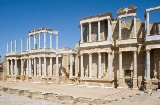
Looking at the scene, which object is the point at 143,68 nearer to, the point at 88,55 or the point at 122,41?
the point at 122,41

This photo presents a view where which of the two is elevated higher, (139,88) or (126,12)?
(126,12)

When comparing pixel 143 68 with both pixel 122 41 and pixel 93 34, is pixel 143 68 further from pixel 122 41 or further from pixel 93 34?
pixel 93 34

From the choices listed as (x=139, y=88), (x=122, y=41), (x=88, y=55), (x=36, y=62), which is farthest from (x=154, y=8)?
(x=36, y=62)

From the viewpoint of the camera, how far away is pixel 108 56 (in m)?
28.7

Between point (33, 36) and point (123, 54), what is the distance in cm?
2105

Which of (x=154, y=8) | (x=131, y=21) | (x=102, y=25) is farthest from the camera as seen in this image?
(x=102, y=25)

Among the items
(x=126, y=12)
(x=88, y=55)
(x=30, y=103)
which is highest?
(x=126, y=12)

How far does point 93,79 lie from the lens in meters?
29.6

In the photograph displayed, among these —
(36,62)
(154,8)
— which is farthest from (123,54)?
(36,62)

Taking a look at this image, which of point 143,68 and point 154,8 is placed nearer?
point 154,8

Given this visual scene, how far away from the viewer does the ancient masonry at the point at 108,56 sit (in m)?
25.1

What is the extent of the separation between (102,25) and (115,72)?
7.45 meters

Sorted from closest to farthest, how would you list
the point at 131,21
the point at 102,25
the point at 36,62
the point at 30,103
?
the point at 30,103 < the point at 131,21 < the point at 102,25 < the point at 36,62

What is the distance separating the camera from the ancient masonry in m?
25.1
